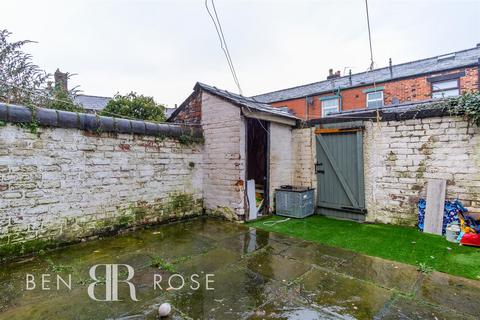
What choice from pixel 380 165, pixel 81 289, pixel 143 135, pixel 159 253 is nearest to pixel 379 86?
pixel 380 165

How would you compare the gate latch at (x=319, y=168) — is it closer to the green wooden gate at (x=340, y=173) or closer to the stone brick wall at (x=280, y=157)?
the green wooden gate at (x=340, y=173)

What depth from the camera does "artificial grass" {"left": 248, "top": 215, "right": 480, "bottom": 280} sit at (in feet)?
11.0

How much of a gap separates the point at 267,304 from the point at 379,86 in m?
16.5

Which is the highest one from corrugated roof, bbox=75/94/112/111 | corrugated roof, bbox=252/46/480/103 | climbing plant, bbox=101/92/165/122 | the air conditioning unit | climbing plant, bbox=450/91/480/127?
corrugated roof, bbox=252/46/480/103

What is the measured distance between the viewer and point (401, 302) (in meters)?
2.44

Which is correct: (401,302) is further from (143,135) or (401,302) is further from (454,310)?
(143,135)

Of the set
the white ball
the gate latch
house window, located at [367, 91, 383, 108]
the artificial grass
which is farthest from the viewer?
house window, located at [367, 91, 383, 108]

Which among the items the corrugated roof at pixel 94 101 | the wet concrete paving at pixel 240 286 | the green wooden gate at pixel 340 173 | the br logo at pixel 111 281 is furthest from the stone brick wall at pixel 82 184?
the corrugated roof at pixel 94 101

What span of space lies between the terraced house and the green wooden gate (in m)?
5.80

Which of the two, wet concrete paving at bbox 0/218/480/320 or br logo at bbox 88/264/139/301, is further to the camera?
br logo at bbox 88/264/139/301

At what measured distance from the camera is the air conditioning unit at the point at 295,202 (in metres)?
6.02

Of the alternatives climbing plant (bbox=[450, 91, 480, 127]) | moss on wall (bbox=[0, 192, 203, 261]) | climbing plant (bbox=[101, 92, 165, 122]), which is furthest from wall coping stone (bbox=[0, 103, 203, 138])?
climbing plant (bbox=[450, 91, 480, 127])

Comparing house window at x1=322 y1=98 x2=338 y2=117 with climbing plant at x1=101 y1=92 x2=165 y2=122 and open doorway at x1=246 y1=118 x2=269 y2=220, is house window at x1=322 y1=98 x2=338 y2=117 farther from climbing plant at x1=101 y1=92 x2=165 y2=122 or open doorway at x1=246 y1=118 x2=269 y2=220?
climbing plant at x1=101 y1=92 x2=165 y2=122

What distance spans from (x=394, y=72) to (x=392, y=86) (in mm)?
1487
